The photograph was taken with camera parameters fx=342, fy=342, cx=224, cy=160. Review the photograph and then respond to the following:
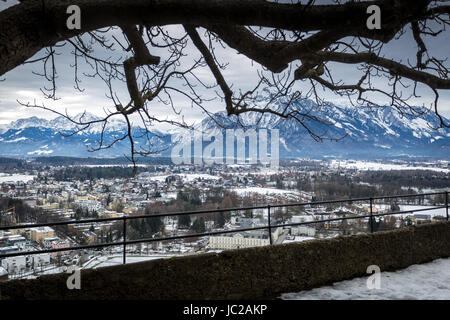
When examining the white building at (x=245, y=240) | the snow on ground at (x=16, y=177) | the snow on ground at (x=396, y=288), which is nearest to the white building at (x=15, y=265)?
the white building at (x=245, y=240)

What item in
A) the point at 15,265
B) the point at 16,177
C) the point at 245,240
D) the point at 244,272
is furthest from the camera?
the point at 16,177

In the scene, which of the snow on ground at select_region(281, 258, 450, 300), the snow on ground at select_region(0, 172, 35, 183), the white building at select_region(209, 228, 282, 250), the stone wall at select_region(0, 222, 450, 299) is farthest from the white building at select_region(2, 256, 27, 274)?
the snow on ground at select_region(0, 172, 35, 183)

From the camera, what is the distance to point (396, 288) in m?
4.89

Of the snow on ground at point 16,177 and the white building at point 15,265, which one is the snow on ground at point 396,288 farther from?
the snow on ground at point 16,177

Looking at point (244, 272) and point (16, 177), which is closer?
point (244, 272)

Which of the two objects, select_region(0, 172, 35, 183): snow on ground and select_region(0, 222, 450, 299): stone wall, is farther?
select_region(0, 172, 35, 183): snow on ground

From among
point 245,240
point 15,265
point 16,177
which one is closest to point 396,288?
point 245,240

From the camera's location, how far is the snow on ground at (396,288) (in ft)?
15.1

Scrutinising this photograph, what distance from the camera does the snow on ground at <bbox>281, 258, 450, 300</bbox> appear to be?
4602 mm

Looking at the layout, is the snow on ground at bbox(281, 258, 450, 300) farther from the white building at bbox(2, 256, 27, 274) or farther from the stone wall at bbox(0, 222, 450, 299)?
the white building at bbox(2, 256, 27, 274)

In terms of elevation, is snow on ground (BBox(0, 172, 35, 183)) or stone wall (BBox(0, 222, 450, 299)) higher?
snow on ground (BBox(0, 172, 35, 183))

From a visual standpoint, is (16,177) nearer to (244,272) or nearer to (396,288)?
(244,272)

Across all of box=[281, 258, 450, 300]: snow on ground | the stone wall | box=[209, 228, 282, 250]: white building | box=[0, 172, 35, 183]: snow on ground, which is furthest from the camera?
box=[0, 172, 35, 183]: snow on ground

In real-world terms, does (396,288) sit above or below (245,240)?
below
